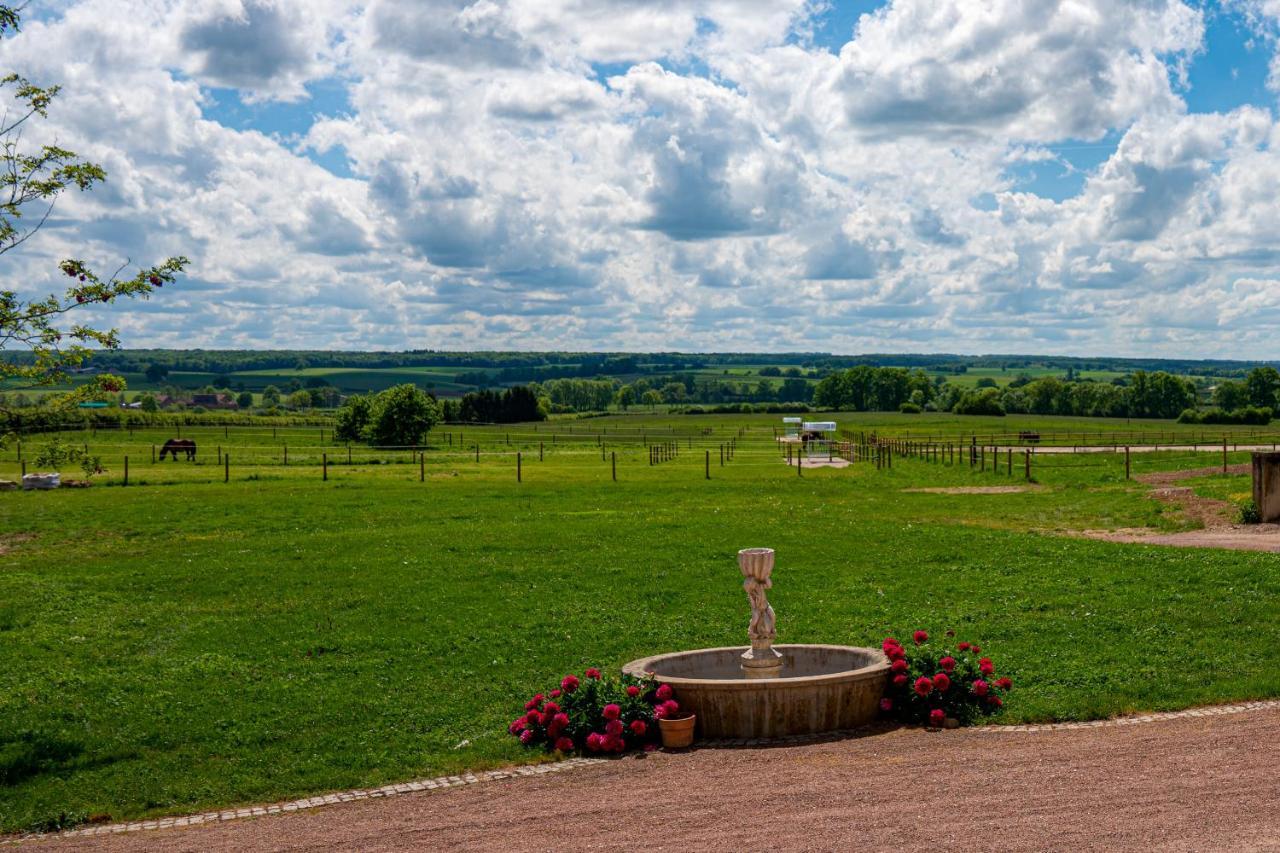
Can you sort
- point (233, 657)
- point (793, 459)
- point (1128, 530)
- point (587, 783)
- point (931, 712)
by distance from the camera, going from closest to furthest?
1. point (587, 783)
2. point (931, 712)
3. point (233, 657)
4. point (1128, 530)
5. point (793, 459)

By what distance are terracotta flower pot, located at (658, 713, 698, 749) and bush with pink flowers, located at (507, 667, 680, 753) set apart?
4.1 inches

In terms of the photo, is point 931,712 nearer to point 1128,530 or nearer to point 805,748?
point 805,748

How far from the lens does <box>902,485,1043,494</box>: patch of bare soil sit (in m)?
39.2

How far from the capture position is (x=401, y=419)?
283ft

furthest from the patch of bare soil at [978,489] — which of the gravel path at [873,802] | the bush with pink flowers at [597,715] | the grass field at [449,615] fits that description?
the bush with pink flowers at [597,715]

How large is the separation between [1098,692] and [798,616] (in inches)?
211

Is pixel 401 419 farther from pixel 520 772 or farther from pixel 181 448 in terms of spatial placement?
pixel 520 772

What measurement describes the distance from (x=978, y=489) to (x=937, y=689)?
2921 centimetres

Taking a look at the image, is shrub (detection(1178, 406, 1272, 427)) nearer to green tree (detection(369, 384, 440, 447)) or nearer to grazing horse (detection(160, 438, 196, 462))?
green tree (detection(369, 384, 440, 447))

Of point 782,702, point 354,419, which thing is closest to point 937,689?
point 782,702

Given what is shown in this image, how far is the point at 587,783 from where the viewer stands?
456 inches

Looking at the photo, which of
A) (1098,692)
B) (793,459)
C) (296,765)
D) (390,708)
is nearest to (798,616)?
(1098,692)

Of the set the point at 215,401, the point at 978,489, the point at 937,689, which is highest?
the point at 937,689

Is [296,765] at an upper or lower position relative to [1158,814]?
lower
